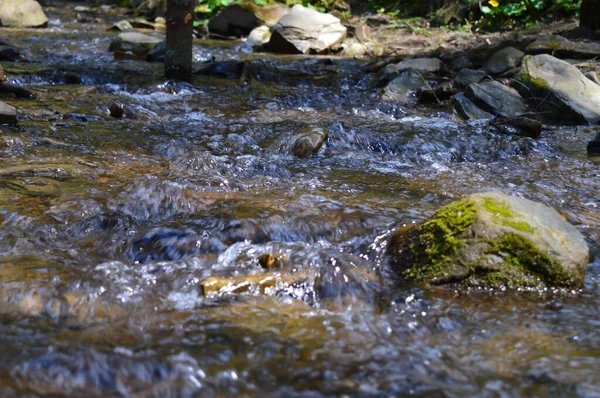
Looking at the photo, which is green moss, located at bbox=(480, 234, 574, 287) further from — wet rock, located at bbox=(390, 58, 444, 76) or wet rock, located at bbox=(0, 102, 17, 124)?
wet rock, located at bbox=(390, 58, 444, 76)

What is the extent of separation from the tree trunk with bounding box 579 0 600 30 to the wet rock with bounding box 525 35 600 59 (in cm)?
106

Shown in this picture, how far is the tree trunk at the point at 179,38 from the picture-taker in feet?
24.8

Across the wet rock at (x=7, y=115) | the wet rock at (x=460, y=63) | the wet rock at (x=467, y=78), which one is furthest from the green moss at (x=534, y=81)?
the wet rock at (x=7, y=115)

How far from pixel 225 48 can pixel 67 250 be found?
10.4 metres

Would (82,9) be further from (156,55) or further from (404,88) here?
(404,88)

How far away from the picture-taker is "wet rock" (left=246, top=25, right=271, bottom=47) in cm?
1312

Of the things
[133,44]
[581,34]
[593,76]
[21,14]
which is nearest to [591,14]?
[581,34]

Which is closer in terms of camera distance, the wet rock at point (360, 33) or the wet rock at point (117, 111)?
the wet rock at point (117, 111)

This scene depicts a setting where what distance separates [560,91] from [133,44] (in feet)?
25.0

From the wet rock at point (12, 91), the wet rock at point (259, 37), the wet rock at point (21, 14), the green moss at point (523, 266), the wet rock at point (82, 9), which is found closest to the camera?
the green moss at point (523, 266)

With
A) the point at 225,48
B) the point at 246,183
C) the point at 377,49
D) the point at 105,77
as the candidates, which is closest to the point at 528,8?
the point at 377,49

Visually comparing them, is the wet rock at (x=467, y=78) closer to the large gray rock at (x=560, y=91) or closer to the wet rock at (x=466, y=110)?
the large gray rock at (x=560, y=91)

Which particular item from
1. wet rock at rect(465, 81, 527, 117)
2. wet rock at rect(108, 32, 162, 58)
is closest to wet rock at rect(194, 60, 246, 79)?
wet rock at rect(108, 32, 162, 58)

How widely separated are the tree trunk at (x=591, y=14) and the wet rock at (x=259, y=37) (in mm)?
6159
